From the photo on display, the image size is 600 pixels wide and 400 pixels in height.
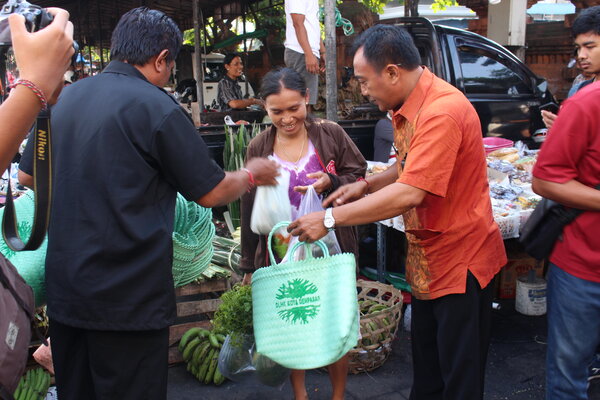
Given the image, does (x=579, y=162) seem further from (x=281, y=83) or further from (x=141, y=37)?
(x=141, y=37)

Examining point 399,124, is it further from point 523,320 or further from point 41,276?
point 523,320

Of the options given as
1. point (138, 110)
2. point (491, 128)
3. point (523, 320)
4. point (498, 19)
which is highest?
point (498, 19)

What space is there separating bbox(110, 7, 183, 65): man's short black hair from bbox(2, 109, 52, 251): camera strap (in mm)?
470

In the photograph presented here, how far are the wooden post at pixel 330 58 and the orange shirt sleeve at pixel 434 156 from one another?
3348 mm

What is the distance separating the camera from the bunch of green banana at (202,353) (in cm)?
358

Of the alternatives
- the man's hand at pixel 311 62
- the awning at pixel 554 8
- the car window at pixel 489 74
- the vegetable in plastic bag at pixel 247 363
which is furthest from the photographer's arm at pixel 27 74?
the awning at pixel 554 8

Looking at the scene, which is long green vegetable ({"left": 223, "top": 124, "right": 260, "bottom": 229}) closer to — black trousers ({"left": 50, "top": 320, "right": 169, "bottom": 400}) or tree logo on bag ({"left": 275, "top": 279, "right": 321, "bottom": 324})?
tree logo on bag ({"left": 275, "top": 279, "right": 321, "bottom": 324})

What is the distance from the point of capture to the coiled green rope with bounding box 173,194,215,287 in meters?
3.04

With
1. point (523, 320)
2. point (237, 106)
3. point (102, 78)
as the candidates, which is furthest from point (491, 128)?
point (102, 78)

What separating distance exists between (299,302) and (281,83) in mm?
1209

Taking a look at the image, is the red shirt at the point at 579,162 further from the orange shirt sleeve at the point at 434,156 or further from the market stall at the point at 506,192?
the market stall at the point at 506,192

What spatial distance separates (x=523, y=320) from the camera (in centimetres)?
452

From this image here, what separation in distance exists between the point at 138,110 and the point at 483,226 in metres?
1.43

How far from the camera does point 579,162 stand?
90.0 inches
